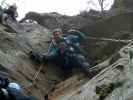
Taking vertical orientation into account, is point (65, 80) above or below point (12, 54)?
below

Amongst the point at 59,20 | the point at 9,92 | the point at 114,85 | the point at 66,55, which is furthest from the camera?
the point at 59,20

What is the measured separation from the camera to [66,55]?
649 inches

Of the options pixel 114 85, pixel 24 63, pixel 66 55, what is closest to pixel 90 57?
pixel 66 55

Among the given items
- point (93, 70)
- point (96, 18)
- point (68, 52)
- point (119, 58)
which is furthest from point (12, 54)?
point (96, 18)

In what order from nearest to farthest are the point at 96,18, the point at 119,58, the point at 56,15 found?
the point at 119,58 → the point at 96,18 → the point at 56,15

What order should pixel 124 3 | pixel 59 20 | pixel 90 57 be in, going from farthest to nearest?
1. pixel 59 20
2. pixel 124 3
3. pixel 90 57

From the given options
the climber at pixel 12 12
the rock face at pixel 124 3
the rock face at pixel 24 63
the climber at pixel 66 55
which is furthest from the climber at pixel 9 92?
the rock face at pixel 124 3

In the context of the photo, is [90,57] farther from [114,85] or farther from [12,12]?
[114,85]

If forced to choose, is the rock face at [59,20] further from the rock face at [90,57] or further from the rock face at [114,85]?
the rock face at [114,85]

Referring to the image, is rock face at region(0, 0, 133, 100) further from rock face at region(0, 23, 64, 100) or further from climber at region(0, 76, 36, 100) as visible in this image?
climber at region(0, 76, 36, 100)

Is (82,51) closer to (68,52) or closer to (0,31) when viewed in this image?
(68,52)

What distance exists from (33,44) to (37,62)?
1.77 metres

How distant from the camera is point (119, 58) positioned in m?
13.4

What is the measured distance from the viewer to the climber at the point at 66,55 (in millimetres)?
16250
